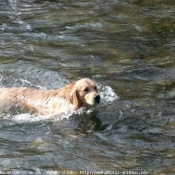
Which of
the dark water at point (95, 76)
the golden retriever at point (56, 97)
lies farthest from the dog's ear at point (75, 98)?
the dark water at point (95, 76)

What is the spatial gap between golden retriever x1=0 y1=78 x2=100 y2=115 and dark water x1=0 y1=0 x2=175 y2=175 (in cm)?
25

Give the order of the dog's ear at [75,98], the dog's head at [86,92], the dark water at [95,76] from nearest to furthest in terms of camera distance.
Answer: the dark water at [95,76] < the dog's head at [86,92] < the dog's ear at [75,98]

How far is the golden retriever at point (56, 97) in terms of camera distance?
31.9 ft

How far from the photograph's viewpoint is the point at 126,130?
889 cm

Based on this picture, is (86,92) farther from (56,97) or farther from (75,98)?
(56,97)

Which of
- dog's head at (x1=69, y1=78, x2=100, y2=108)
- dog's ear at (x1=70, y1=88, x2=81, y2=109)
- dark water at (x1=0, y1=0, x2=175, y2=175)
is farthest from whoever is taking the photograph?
dog's ear at (x1=70, y1=88, x2=81, y2=109)

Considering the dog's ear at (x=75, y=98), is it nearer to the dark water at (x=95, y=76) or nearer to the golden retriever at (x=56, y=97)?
the golden retriever at (x=56, y=97)

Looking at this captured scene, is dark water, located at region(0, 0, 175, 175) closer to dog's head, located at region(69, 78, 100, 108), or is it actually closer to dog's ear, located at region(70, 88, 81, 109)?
dog's ear, located at region(70, 88, 81, 109)

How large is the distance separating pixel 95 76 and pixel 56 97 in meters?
1.63

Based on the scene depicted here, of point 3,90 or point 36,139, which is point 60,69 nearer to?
point 3,90

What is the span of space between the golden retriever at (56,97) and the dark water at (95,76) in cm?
25

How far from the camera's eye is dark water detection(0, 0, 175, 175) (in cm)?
788

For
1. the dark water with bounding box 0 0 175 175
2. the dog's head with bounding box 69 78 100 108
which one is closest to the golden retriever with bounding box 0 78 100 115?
the dog's head with bounding box 69 78 100 108

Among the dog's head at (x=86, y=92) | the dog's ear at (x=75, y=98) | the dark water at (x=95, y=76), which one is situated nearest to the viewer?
the dark water at (x=95, y=76)
